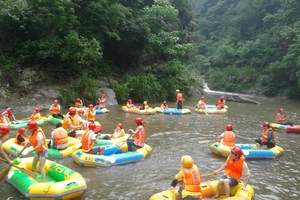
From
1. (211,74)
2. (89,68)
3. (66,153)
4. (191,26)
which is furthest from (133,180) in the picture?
(211,74)

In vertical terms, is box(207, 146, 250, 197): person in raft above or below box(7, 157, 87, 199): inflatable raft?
above

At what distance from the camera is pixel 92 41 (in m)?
25.7

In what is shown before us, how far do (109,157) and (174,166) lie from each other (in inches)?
76.9

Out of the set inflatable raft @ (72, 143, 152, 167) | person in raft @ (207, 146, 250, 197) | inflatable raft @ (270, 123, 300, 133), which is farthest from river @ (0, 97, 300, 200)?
person in raft @ (207, 146, 250, 197)

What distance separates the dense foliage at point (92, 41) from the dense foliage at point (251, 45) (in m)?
12.1

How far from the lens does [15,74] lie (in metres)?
24.4

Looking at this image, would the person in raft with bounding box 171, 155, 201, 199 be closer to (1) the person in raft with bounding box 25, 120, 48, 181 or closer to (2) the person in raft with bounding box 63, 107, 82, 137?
(1) the person in raft with bounding box 25, 120, 48, 181

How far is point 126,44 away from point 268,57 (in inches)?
786

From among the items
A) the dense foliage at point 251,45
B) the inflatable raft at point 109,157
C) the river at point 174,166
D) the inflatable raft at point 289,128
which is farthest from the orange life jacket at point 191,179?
the dense foliage at point 251,45

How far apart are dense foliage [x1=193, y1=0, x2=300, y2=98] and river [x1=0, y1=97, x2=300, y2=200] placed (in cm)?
1911

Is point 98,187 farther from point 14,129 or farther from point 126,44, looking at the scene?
point 126,44

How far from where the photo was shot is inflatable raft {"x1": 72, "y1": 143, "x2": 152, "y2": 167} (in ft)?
39.1

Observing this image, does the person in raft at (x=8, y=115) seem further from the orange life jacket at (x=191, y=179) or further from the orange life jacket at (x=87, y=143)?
the orange life jacket at (x=191, y=179)

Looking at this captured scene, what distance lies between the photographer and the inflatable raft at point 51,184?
8867 mm
